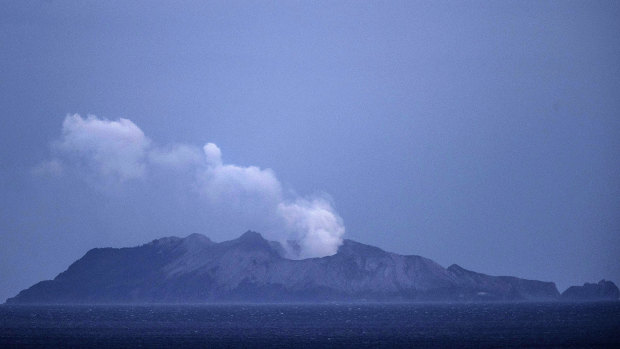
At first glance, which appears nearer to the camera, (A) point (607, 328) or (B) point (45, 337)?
(B) point (45, 337)

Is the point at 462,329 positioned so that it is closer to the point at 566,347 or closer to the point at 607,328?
the point at 607,328

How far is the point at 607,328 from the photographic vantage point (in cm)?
14012

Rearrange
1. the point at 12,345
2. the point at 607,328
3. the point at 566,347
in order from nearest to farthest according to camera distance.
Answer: the point at 566,347, the point at 12,345, the point at 607,328

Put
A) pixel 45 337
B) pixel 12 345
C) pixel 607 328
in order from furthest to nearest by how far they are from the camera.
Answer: pixel 607 328 < pixel 45 337 < pixel 12 345

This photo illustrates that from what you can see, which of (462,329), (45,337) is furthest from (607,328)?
(45,337)

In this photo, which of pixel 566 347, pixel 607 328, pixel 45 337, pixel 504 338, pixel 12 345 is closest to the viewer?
pixel 566 347

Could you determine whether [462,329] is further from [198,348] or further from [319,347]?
[198,348]

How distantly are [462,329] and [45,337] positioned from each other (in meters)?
72.8

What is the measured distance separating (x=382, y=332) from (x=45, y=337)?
55.9 meters

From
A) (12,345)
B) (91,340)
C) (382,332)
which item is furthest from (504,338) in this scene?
(12,345)

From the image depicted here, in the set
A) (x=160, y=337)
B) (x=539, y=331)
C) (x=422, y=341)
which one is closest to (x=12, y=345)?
(x=160, y=337)

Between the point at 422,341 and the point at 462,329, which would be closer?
the point at 422,341

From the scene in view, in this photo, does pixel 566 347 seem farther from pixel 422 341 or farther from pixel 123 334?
pixel 123 334

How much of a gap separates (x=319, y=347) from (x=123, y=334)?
46.2 m
